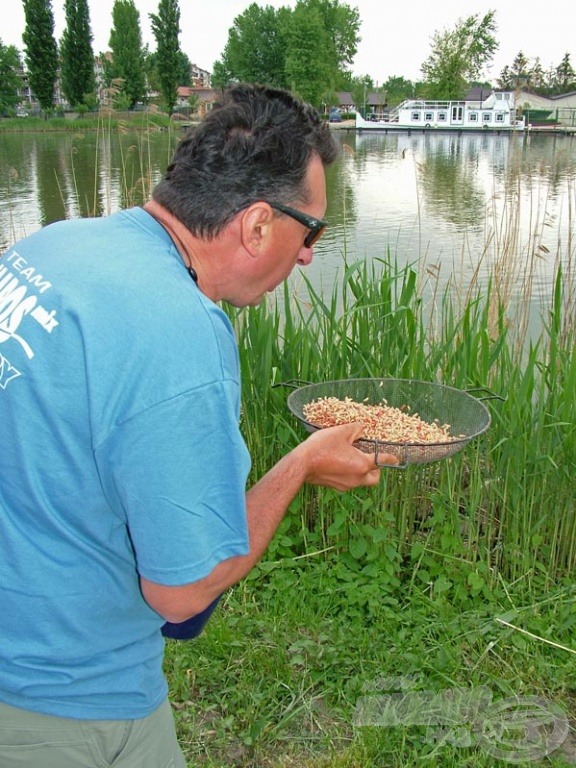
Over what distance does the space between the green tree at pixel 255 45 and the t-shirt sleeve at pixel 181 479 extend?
6252cm

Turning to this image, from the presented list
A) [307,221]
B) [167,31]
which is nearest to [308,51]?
[167,31]

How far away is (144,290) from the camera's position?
1028mm

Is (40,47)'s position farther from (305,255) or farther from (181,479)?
(181,479)

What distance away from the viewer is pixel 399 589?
266 centimetres

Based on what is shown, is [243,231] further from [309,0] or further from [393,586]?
[309,0]

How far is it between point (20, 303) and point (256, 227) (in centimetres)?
40

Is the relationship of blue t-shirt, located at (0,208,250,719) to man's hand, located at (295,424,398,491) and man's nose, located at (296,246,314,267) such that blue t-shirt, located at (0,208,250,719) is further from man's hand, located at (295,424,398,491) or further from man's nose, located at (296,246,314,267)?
man's hand, located at (295,424,398,491)

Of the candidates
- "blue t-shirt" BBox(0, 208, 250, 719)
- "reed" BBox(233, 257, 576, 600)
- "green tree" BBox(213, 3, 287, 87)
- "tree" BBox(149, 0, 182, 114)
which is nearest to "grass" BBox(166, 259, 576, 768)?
"reed" BBox(233, 257, 576, 600)

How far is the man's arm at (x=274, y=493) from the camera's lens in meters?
1.08

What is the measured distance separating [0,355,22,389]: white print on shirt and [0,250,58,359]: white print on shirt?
3 centimetres

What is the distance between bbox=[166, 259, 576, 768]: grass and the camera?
6.80 feet

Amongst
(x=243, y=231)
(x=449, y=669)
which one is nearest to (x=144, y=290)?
(x=243, y=231)

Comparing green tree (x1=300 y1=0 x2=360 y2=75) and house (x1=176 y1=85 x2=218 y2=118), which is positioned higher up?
green tree (x1=300 y1=0 x2=360 y2=75)

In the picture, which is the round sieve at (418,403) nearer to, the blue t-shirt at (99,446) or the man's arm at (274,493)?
the man's arm at (274,493)
